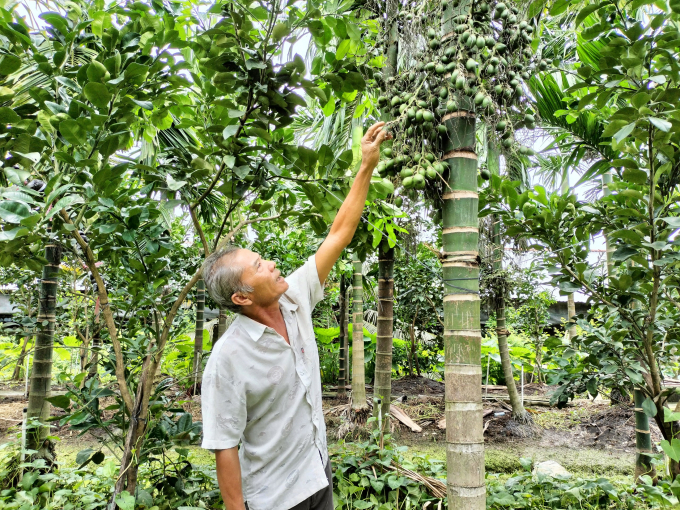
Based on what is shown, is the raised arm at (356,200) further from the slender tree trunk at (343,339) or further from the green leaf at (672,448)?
the slender tree trunk at (343,339)

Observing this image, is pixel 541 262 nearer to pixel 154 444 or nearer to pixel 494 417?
pixel 154 444

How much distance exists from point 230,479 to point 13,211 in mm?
1171

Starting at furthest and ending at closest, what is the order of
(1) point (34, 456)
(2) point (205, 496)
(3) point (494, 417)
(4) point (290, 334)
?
(3) point (494, 417)
(1) point (34, 456)
(2) point (205, 496)
(4) point (290, 334)

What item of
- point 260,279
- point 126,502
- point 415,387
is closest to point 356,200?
point 260,279

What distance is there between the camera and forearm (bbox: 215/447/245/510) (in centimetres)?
168

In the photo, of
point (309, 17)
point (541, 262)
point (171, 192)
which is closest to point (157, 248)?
point (171, 192)

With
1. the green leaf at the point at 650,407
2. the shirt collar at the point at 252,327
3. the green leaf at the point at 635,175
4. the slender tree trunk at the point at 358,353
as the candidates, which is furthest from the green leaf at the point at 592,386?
the slender tree trunk at the point at 358,353

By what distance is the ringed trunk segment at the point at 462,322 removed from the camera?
2.02 m

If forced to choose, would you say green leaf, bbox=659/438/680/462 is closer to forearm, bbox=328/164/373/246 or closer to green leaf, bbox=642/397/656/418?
green leaf, bbox=642/397/656/418

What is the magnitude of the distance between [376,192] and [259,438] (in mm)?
1198

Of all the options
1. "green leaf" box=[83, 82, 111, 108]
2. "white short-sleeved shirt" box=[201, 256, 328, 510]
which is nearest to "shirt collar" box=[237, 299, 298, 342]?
"white short-sleeved shirt" box=[201, 256, 328, 510]

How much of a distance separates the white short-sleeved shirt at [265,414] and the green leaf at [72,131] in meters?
0.93

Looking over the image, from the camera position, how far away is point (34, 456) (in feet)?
10.2

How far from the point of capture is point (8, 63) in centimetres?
186
